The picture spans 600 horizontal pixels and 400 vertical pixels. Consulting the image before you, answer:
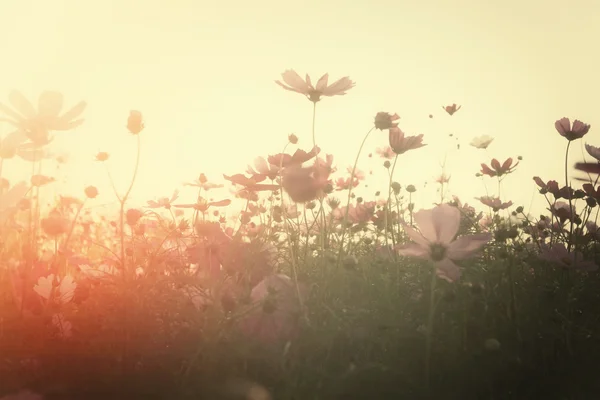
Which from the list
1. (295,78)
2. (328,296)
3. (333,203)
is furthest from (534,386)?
(333,203)

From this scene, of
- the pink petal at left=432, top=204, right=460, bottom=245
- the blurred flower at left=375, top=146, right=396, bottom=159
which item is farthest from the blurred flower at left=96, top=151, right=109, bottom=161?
the blurred flower at left=375, top=146, right=396, bottom=159

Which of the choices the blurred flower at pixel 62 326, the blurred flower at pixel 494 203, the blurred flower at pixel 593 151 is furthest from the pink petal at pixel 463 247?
the blurred flower at pixel 494 203

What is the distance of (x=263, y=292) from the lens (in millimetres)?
1134

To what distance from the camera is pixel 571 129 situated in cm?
203

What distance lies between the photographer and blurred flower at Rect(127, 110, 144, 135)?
1.42 meters

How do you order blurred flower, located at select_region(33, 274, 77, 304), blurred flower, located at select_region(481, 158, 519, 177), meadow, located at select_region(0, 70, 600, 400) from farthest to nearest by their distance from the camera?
1. blurred flower, located at select_region(481, 158, 519, 177)
2. blurred flower, located at select_region(33, 274, 77, 304)
3. meadow, located at select_region(0, 70, 600, 400)

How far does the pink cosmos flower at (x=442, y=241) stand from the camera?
1080 millimetres

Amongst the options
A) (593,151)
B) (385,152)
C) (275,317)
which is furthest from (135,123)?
(385,152)

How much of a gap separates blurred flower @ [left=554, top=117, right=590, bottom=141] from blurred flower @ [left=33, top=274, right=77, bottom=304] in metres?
1.98

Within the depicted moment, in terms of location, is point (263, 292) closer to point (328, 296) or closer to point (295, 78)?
point (328, 296)

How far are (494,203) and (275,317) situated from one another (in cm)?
240

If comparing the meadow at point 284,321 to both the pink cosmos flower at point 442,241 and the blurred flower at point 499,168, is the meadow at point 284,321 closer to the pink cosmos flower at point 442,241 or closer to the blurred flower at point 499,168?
the pink cosmos flower at point 442,241

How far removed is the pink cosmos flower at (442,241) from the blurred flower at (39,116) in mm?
1122

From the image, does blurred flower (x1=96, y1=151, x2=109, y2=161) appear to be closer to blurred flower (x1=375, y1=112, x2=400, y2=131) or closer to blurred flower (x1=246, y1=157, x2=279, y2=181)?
blurred flower (x1=246, y1=157, x2=279, y2=181)
